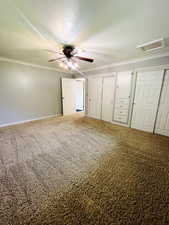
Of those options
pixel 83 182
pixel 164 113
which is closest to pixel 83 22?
pixel 83 182

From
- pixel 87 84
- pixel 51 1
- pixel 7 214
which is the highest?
pixel 51 1

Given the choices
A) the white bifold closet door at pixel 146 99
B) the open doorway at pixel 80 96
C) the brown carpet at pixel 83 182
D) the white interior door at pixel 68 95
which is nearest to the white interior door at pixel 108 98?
the white bifold closet door at pixel 146 99

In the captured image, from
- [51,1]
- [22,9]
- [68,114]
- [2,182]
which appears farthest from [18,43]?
[68,114]

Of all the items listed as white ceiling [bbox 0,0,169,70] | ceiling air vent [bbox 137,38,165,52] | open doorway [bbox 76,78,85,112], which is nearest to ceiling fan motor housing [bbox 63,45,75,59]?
white ceiling [bbox 0,0,169,70]

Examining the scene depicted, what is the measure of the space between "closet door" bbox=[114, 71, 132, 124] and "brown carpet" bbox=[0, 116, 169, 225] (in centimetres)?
127

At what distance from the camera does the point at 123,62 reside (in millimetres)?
3359

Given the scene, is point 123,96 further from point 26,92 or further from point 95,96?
point 26,92

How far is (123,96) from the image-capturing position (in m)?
3.54

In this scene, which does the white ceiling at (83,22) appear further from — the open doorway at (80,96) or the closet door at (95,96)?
the open doorway at (80,96)

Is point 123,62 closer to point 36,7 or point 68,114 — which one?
point 36,7

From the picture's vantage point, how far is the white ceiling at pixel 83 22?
121 centimetres

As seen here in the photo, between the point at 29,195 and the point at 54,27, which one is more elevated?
the point at 54,27

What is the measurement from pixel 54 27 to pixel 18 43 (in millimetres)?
1167

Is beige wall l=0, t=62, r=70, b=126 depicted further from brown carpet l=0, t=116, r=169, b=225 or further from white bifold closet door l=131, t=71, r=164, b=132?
white bifold closet door l=131, t=71, r=164, b=132
